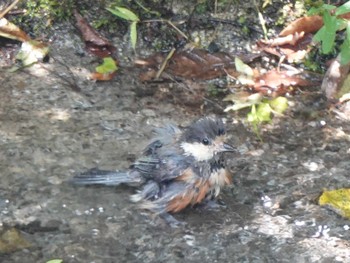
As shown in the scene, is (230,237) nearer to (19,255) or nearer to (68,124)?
(19,255)

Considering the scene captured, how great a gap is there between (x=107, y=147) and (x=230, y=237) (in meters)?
1.22

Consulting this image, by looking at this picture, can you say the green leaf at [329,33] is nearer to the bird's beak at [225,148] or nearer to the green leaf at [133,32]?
the bird's beak at [225,148]

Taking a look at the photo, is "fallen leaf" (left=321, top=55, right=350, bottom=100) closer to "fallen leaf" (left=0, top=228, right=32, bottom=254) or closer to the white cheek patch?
the white cheek patch

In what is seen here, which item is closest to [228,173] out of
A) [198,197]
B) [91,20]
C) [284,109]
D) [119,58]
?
[198,197]

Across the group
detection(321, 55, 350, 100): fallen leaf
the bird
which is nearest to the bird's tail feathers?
the bird

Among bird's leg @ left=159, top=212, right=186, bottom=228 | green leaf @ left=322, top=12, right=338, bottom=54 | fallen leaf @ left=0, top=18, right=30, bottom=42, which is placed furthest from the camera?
fallen leaf @ left=0, top=18, right=30, bottom=42

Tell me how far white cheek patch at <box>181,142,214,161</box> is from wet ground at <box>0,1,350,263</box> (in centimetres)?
30

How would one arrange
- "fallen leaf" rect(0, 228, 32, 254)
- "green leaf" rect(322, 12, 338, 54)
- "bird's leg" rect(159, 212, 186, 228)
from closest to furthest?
"fallen leaf" rect(0, 228, 32, 254) < "bird's leg" rect(159, 212, 186, 228) < "green leaf" rect(322, 12, 338, 54)

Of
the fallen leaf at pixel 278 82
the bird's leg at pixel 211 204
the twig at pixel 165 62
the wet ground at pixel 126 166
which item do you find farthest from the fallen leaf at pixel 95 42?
the bird's leg at pixel 211 204

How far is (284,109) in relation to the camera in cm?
580

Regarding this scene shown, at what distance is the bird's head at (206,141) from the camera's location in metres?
4.82

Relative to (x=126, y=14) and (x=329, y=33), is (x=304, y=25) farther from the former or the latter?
(x=126, y=14)

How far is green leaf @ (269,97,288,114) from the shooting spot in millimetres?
5789

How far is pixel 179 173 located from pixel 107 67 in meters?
1.58
